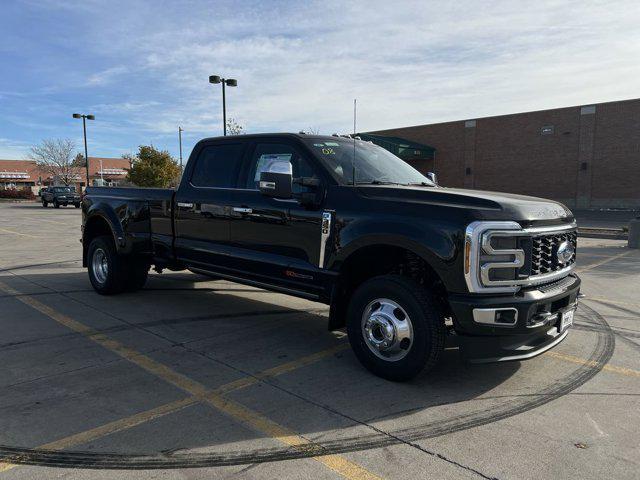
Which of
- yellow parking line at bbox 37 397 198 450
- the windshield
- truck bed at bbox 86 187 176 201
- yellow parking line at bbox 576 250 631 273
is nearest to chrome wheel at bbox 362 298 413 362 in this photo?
the windshield

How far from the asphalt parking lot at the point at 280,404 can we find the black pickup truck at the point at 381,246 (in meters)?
0.42

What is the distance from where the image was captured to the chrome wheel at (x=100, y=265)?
23.2ft

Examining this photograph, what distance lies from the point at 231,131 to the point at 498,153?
66.3 ft

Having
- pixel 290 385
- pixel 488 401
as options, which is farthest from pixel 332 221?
pixel 488 401

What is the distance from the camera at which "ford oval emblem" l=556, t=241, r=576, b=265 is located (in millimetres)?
4030

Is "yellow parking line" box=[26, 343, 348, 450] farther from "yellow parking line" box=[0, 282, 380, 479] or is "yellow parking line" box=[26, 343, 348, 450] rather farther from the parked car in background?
the parked car in background

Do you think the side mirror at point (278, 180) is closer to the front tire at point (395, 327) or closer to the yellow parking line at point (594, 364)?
the front tire at point (395, 327)

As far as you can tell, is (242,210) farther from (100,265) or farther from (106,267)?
(100,265)

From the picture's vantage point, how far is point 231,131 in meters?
35.8

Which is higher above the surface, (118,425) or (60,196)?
(60,196)

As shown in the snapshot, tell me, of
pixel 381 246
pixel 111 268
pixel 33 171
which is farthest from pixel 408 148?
pixel 33 171

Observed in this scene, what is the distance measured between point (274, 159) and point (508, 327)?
2.77 meters

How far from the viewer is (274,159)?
5070 millimetres

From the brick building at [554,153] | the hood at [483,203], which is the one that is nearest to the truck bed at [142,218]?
the hood at [483,203]
